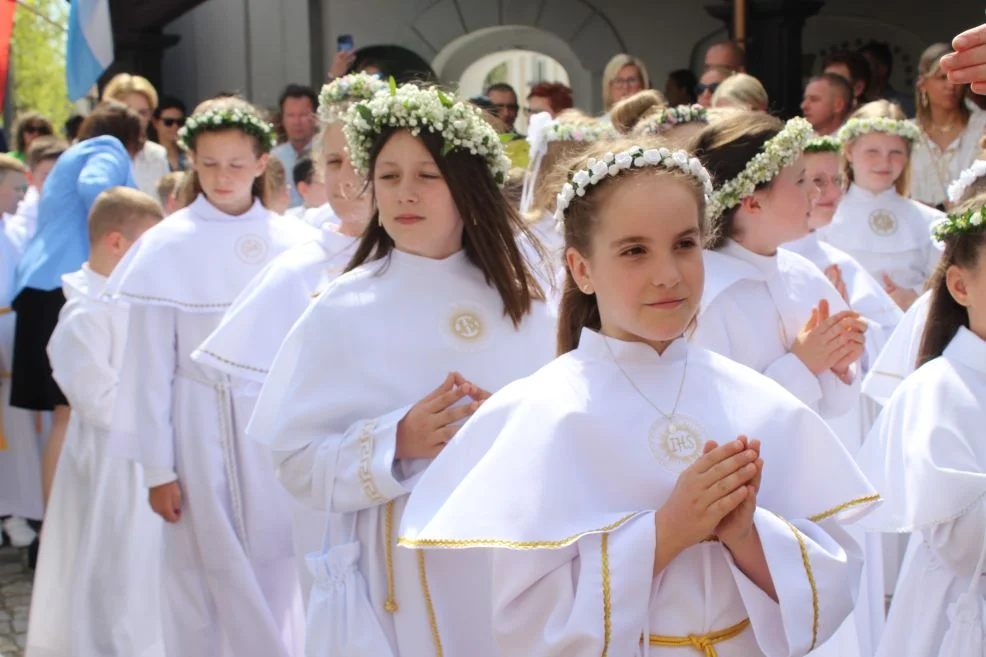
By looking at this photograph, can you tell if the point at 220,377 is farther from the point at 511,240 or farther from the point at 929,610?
the point at 929,610

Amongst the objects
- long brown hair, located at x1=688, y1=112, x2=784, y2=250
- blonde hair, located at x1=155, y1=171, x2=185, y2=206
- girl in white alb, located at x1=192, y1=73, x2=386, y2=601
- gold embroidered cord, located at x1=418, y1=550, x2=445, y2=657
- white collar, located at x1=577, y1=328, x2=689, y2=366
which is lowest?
gold embroidered cord, located at x1=418, y1=550, x2=445, y2=657

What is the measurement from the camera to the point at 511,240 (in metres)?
4.06

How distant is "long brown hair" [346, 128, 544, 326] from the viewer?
3977 millimetres

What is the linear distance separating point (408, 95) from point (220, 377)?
1944mm

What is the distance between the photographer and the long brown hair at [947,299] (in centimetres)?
390

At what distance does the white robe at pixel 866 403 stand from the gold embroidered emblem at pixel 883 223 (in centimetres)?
149

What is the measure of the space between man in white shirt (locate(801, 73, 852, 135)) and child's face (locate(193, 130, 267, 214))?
352cm

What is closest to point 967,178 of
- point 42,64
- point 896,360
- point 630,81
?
point 896,360

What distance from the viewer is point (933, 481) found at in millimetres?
3619

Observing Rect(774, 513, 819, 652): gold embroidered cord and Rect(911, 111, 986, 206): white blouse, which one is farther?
Rect(911, 111, 986, 206): white blouse

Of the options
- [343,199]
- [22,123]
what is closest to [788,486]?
[343,199]

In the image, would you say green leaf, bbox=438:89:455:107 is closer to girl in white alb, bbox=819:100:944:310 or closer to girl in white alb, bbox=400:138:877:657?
girl in white alb, bbox=400:138:877:657

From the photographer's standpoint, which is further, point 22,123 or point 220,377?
point 22,123

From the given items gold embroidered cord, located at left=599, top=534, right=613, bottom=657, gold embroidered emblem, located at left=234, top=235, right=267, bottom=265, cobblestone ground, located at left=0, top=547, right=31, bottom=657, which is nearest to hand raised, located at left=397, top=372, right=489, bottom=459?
gold embroidered cord, located at left=599, top=534, right=613, bottom=657
